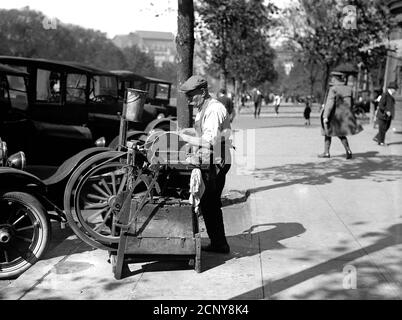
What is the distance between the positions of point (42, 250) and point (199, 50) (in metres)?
31.2

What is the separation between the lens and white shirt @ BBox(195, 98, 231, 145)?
4371mm

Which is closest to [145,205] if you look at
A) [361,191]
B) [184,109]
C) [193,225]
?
[193,225]

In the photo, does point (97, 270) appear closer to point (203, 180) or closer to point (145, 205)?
point (145, 205)

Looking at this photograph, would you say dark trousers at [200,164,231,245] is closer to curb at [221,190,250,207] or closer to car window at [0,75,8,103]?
curb at [221,190,250,207]

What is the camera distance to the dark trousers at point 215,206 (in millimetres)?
4742

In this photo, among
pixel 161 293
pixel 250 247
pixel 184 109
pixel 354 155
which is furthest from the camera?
pixel 354 155

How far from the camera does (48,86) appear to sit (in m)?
8.96

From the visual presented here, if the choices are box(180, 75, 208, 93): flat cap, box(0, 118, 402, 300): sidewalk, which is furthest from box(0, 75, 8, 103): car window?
box(180, 75, 208, 93): flat cap

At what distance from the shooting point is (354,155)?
1194 centimetres

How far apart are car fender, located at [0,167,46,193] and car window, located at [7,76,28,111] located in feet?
11.0

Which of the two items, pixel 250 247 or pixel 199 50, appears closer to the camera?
pixel 250 247

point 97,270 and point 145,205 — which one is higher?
point 145,205

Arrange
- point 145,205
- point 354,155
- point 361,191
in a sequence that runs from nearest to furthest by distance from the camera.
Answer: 1. point 145,205
2. point 361,191
3. point 354,155
